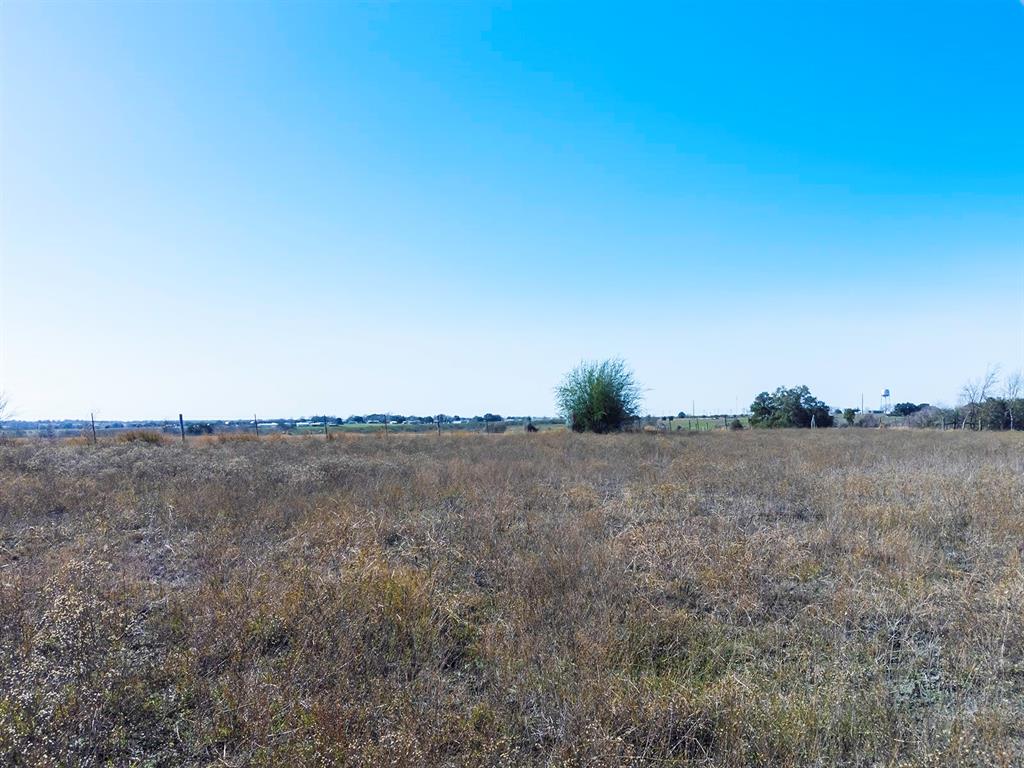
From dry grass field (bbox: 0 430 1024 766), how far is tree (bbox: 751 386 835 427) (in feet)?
131

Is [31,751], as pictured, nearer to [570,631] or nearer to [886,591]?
[570,631]

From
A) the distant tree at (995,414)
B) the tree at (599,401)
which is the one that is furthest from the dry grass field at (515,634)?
the distant tree at (995,414)

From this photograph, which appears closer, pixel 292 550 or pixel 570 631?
pixel 570 631

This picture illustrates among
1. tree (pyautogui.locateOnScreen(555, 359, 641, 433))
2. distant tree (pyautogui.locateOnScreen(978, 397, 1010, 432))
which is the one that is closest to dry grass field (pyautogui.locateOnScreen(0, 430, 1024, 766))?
tree (pyautogui.locateOnScreen(555, 359, 641, 433))

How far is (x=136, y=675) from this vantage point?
2.87m

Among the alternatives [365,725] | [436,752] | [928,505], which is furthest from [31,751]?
[928,505]

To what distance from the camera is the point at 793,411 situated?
43.1m

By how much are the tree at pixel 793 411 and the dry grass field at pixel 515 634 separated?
39.8m

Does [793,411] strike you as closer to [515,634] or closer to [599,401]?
[599,401]

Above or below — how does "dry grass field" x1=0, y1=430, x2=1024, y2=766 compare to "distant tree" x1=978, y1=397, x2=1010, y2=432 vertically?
below

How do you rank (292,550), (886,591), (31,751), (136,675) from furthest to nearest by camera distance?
(292,550) → (886,591) → (136,675) → (31,751)

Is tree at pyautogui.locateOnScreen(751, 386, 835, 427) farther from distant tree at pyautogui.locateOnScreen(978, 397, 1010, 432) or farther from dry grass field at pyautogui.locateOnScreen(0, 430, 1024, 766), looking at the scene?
dry grass field at pyautogui.locateOnScreen(0, 430, 1024, 766)

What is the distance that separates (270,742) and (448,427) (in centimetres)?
3023

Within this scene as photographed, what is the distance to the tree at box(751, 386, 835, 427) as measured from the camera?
4291cm
